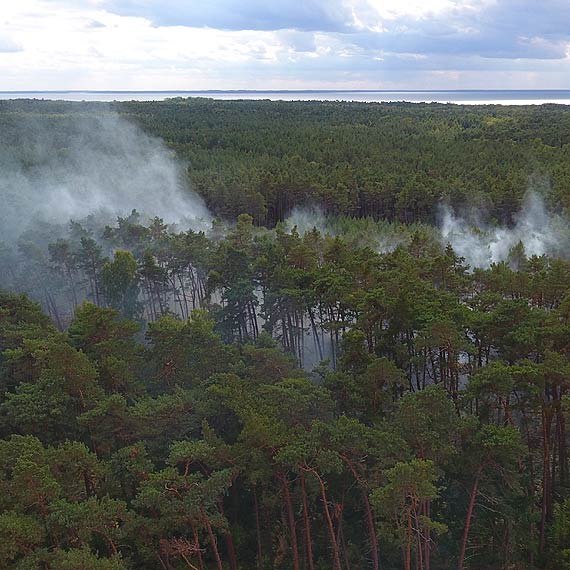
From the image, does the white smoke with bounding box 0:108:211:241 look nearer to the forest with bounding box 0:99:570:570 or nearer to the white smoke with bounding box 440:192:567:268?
the forest with bounding box 0:99:570:570

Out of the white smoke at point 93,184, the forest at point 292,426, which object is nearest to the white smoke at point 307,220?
the white smoke at point 93,184

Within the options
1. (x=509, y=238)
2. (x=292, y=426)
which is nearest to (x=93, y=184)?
(x=509, y=238)

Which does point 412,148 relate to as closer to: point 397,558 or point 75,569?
point 397,558

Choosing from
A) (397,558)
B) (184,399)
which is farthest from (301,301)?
(397,558)

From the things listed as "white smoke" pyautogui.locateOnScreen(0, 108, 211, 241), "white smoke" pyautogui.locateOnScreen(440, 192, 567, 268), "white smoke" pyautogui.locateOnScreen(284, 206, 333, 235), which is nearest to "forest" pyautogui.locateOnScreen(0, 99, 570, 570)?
"white smoke" pyautogui.locateOnScreen(440, 192, 567, 268)

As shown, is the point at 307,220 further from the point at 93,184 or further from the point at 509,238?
the point at 93,184

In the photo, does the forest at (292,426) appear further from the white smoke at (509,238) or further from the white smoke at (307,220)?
the white smoke at (307,220)
